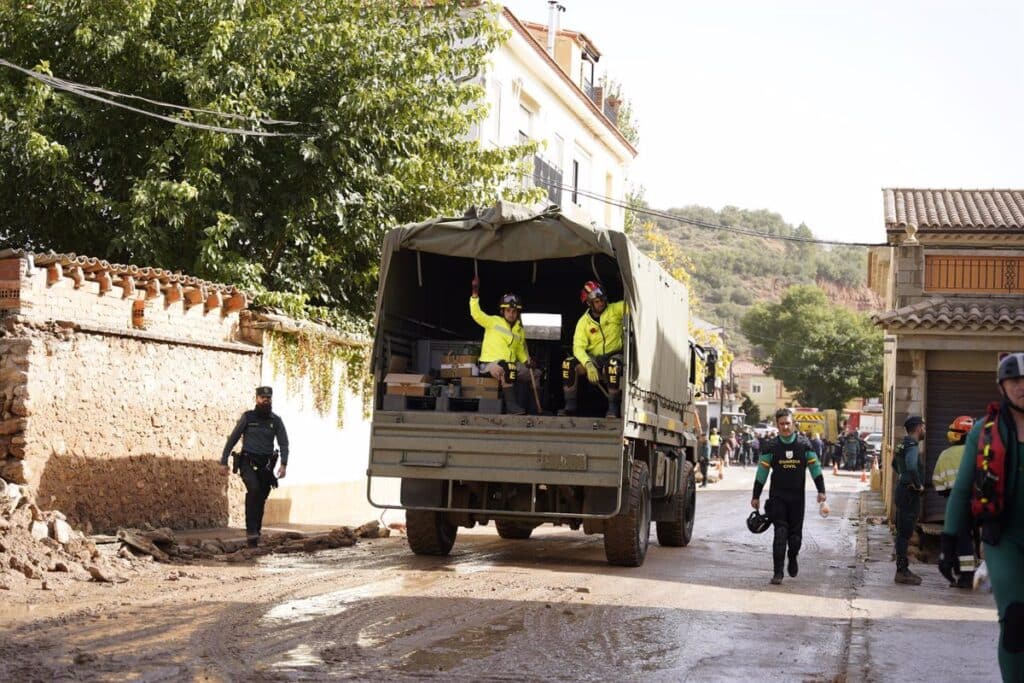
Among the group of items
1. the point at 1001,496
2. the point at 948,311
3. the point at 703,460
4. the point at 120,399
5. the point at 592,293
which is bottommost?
the point at 703,460

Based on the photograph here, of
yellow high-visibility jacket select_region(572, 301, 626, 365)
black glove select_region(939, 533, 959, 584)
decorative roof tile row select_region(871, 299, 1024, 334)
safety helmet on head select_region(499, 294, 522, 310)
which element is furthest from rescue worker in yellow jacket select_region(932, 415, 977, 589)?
decorative roof tile row select_region(871, 299, 1024, 334)

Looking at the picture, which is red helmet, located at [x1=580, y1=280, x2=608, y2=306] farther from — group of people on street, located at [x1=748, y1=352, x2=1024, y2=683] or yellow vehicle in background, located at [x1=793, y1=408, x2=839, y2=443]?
yellow vehicle in background, located at [x1=793, y1=408, x2=839, y2=443]

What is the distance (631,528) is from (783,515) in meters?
1.52

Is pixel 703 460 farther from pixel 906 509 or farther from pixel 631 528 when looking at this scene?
pixel 631 528

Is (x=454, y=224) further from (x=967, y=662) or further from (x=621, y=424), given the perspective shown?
(x=967, y=662)

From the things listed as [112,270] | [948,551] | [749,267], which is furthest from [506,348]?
[749,267]

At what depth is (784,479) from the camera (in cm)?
1320

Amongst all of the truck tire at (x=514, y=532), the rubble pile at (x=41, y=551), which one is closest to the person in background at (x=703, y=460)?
the truck tire at (x=514, y=532)

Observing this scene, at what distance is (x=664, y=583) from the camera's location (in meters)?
12.7

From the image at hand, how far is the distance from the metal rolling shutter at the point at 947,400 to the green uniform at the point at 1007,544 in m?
16.2

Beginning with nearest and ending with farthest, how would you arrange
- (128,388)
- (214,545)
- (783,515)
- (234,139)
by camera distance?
(783,515), (214,545), (128,388), (234,139)

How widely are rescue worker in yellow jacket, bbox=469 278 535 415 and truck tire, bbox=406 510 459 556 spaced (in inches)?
54.0

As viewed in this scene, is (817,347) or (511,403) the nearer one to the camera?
(511,403)

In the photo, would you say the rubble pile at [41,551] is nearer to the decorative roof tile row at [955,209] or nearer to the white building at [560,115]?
the white building at [560,115]
